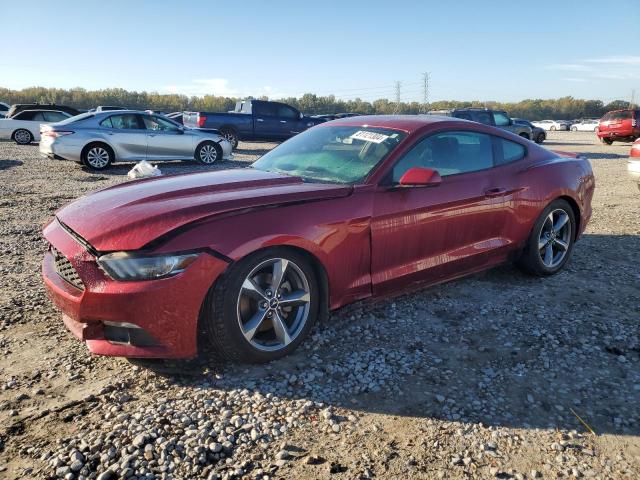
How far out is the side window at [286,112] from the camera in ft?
63.6

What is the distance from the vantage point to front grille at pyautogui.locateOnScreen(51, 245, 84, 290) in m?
2.85

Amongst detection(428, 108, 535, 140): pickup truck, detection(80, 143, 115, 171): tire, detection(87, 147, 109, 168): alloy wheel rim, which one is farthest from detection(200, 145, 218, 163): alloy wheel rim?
detection(428, 108, 535, 140): pickup truck

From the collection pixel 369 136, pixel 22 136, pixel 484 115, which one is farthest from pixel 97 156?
pixel 484 115

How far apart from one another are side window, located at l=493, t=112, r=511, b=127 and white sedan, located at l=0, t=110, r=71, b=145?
17128mm

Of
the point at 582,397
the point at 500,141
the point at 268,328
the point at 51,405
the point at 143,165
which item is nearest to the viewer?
the point at 51,405

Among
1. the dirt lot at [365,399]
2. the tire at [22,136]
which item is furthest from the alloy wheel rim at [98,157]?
the tire at [22,136]

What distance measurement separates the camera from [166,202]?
3.09 meters

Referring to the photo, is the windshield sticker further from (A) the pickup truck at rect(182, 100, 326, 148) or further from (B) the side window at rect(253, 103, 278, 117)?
(B) the side window at rect(253, 103, 278, 117)

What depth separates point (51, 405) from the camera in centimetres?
264

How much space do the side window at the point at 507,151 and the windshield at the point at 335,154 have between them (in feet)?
3.69

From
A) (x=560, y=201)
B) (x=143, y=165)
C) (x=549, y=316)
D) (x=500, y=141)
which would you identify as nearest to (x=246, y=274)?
(x=549, y=316)

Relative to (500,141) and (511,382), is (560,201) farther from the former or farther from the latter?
(511,382)

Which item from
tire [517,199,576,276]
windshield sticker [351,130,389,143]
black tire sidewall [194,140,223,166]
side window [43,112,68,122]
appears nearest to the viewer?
windshield sticker [351,130,389,143]

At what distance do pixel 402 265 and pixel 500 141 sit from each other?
171 cm
